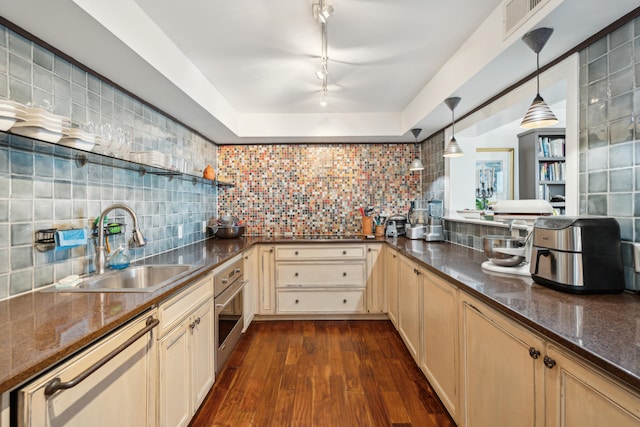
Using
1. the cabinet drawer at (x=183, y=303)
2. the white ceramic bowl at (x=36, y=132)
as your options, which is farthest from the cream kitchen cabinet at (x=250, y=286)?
the white ceramic bowl at (x=36, y=132)

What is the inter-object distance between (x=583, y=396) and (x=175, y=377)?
163 cm

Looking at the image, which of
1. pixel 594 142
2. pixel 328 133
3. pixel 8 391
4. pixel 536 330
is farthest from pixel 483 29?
pixel 8 391

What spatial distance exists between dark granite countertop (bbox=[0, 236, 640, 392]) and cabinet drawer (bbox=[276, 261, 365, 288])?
5.53ft

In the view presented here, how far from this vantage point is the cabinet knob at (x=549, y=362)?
0.94 metres

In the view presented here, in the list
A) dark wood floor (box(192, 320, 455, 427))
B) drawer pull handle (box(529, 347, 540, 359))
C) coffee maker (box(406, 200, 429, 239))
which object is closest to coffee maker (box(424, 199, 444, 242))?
coffee maker (box(406, 200, 429, 239))

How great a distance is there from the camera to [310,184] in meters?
3.88

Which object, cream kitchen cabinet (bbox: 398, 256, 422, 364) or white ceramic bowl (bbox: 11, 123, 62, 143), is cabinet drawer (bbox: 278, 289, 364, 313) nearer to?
cream kitchen cabinet (bbox: 398, 256, 422, 364)

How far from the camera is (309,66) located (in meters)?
2.34

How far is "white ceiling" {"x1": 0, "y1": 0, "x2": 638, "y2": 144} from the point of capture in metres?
1.38

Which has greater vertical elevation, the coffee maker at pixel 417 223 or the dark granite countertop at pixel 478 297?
the coffee maker at pixel 417 223

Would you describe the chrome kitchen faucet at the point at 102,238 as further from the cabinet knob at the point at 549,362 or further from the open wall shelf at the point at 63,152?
the cabinet knob at the point at 549,362

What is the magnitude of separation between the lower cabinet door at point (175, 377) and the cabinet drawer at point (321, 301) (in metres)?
1.68

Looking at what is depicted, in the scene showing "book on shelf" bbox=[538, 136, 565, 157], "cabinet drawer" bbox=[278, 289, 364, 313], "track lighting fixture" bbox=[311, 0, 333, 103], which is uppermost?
"track lighting fixture" bbox=[311, 0, 333, 103]

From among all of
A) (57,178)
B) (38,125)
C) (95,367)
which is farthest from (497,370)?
(57,178)
